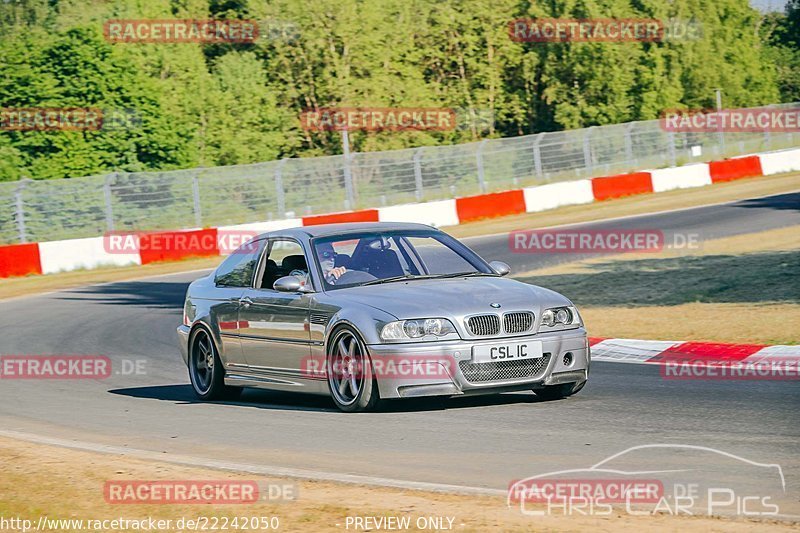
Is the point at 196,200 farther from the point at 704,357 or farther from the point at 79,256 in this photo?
the point at 704,357

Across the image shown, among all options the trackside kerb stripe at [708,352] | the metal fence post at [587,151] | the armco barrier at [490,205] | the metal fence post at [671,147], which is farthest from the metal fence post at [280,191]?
the trackside kerb stripe at [708,352]

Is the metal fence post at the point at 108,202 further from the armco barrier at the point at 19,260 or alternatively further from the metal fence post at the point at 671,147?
the metal fence post at the point at 671,147

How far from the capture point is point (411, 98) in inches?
2384

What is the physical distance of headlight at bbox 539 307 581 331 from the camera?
955 centimetres

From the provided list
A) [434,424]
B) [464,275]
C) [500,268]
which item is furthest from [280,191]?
[434,424]

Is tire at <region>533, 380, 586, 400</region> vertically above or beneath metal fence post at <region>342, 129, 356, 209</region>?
beneath

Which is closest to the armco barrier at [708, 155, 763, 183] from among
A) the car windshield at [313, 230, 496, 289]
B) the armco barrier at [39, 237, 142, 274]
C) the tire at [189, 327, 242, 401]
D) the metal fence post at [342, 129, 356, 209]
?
the metal fence post at [342, 129, 356, 209]

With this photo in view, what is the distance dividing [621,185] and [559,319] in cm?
3030

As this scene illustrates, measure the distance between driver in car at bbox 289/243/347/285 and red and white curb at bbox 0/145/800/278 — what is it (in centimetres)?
2123

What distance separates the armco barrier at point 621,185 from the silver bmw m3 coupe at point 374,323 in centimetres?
2821

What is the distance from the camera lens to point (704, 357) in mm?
12367

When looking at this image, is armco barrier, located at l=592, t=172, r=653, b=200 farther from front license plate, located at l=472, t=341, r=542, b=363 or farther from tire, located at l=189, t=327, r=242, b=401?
front license plate, located at l=472, t=341, r=542, b=363

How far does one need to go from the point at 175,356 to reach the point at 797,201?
21.1 m

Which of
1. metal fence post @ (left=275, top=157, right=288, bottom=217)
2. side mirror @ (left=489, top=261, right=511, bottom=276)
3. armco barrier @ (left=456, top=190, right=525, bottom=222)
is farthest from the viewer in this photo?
armco barrier @ (left=456, top=190, right=525, bottom=222)
